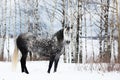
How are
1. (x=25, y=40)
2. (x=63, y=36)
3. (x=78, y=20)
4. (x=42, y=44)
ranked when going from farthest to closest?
(x=78, y=20) → (x=42, y=44) → (x=25, y=40) → (x=63, y=36)

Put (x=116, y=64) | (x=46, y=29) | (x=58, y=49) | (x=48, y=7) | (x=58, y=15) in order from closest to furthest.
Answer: (x=58, y=49), (x=116, y=64), (x=58, y=15), (x=48, y=7), (x=46, y=29)

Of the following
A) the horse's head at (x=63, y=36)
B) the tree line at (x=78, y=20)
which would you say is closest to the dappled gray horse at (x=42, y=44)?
the horse's head at (x=63, y=36)

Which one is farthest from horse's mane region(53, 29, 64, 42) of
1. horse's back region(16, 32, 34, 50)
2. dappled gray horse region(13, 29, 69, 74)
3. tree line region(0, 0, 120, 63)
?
tree line region(0, 0, 120, 63)

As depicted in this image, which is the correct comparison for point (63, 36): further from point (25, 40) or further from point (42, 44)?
point (25, 40)

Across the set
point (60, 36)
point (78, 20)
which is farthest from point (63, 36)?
point (78, 20)

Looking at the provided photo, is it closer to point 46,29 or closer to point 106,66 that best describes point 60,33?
point 106,66

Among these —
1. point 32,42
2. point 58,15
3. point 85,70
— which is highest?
point 58,15

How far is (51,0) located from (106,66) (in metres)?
17.6

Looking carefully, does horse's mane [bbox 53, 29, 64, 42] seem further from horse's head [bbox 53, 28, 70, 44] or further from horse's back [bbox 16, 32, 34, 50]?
horse's back [bbox 16, 32, 34, 50]

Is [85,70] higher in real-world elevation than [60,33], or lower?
lower

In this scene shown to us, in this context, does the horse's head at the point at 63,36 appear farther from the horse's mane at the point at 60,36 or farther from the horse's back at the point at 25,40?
the horse's back at the point at 25,40

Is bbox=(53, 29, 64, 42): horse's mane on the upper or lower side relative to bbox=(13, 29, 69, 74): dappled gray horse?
upper

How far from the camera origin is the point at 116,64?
1497cm

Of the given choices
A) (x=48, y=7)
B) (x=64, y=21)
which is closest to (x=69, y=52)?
(x=64, y=21)
